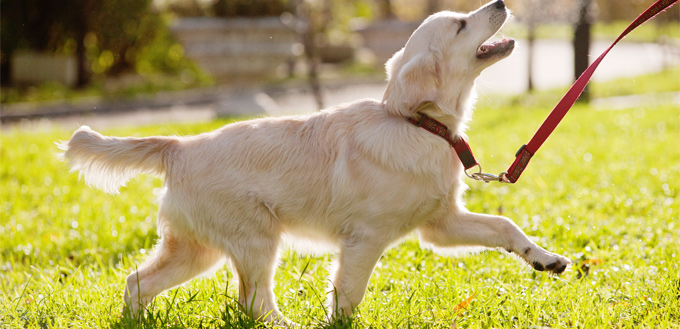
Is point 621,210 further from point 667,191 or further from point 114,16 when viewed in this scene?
point 114,16

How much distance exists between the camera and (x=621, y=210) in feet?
→ 16.8

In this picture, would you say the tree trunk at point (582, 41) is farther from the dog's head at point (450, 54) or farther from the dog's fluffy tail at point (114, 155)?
the dog's fluffy tail at point (114, 155)

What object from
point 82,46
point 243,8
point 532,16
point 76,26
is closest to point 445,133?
point 243,8

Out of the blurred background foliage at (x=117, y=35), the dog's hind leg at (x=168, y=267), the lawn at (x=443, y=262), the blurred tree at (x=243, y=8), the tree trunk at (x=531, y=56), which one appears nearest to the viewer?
the lawn at (x=443, y=262)

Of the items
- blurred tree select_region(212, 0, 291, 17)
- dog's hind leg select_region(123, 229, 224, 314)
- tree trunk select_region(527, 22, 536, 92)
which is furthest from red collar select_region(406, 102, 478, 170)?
tree trunk select_region(527, 22, 536, 92)

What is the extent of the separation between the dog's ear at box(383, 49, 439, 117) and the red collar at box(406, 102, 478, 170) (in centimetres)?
6

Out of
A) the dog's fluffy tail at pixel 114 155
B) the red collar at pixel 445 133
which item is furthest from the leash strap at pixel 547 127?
the dog's fluffy tail at pixel 114 155

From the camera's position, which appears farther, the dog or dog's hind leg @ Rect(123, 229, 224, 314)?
dog's hind leg @ Rect(123, 229, 224, 314)

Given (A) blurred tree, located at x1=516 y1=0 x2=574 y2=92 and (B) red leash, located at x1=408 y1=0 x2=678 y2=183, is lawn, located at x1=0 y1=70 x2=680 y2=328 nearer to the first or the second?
(B) red leash, located at x1=408 y1=0 x2=678 y2=183

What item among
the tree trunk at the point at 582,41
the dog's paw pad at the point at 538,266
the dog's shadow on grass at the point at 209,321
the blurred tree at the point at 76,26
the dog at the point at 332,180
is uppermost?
the dog at the point at 332,180

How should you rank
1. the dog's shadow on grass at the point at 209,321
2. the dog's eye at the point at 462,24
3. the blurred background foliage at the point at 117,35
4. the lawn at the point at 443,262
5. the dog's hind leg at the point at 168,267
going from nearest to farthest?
the dog's shadow on grass at the point at 209,321 → the lawn at the point at 443,262 → the dog's hind leg at the point at 168,267 → the dog's eye at the point at 462,24 → the blurred background foliage at the point at 117,35

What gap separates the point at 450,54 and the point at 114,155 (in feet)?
6.11

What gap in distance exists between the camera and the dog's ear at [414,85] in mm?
3186

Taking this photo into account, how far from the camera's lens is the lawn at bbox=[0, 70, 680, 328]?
3.21 m
